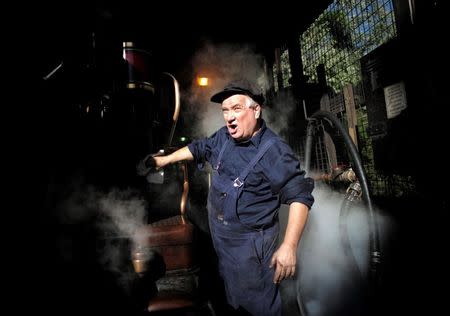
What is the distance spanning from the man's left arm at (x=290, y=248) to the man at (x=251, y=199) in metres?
Result: 0.01

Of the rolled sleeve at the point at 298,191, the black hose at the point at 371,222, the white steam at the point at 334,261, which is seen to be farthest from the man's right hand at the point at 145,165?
the black hose at the point at 371,222

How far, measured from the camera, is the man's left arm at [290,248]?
107 inches

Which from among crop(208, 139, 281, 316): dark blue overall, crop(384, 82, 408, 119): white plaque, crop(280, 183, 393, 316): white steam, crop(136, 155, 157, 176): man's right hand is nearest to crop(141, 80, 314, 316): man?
crop(208, 139, 281, 316): dark blue overall

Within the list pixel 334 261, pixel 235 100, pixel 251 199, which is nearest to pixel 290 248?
pixel 251 199

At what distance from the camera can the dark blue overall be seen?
3.14m

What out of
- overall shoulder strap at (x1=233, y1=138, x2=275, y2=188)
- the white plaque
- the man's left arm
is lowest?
the man's left arm

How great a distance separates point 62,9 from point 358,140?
15.0 ft

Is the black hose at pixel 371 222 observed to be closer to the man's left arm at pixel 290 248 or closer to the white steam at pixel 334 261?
the white steam at pixel 334 261

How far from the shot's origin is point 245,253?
126 inches

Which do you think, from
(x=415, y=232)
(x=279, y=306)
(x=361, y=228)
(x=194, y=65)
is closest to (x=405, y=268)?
(x=415, y=232)

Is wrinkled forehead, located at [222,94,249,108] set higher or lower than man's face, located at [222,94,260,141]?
higher

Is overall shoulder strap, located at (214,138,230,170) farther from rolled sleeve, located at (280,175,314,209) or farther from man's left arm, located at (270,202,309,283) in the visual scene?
man's left arm, located at (270,202,309,283)

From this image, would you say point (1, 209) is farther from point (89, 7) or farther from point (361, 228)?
point (361, 228)

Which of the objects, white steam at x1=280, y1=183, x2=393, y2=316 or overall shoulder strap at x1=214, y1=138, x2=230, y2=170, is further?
white steam at x1=280, y1=183, x2=393, y2=316
